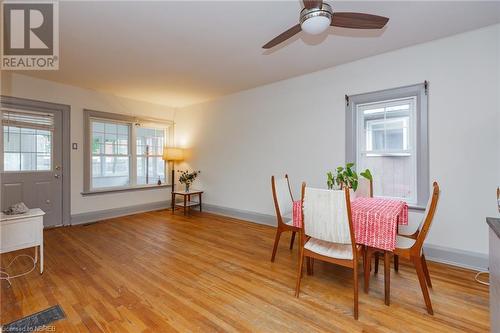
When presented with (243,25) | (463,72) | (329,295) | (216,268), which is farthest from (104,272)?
(463,72)

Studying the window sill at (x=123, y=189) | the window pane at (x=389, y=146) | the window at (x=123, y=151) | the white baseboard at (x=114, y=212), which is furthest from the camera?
the window at (x=123, y=151)

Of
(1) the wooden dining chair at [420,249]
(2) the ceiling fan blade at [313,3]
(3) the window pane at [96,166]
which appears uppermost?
(2) the ceiling fan blade at [313,3]

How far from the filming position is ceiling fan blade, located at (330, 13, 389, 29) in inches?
69.9

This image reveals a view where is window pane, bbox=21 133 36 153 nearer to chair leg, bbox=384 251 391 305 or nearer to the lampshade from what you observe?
the lampshade

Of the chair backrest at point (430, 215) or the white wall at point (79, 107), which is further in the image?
the white wall at point (79, 107)

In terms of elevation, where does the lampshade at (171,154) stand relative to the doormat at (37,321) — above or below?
above

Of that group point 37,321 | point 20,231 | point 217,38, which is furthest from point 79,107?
point 37,321

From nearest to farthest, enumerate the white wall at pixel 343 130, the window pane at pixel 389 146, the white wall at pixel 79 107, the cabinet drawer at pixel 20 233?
the cabinet drawer at pixel 20 233 < the white wall at pixel 343 130 < the window pane at pixel 389 146 < the white wall at pixel 79 107

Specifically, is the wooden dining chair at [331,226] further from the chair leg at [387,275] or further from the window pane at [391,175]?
→ the window pane at [391,175]

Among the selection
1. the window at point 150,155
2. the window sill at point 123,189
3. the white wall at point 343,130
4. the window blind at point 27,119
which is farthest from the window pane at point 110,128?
the white wall at point 343,130

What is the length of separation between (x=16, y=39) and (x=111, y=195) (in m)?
3.09

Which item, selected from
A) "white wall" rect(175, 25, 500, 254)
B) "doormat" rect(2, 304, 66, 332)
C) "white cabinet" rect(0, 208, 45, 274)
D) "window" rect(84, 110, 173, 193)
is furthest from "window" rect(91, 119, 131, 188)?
"doormat" rect(2, 304, 66, 332)

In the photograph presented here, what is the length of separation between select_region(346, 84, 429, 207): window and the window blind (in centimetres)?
506

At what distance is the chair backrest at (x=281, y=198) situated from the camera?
2.79 meters
